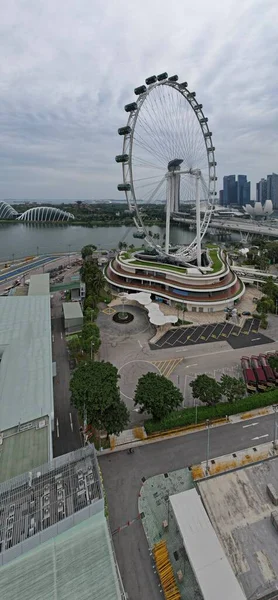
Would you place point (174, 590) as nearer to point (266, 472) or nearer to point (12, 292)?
point (266, 472)

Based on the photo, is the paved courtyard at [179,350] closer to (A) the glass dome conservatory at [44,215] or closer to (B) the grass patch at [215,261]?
(B) the grass patch at [215,261]

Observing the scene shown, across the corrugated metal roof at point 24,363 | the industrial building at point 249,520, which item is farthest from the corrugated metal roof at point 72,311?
the industrial building at point 249,520

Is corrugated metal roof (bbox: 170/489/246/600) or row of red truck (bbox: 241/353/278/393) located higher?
row of red truck (bbox: 241/353/278/393)

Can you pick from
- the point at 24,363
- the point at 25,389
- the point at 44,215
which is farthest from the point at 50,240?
the point at 25,389

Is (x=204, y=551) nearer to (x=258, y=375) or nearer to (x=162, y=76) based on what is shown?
(x=258, y=375)

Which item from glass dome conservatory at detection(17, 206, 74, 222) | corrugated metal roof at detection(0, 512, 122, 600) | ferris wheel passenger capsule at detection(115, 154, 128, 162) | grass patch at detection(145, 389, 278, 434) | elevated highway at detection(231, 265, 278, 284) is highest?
glass dome conservatory at detection(17, 206, 74, 222)

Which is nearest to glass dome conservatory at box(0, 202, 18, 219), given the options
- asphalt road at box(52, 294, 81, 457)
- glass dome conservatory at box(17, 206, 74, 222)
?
glass dome conservatory at box(17, 206, 74, 222)

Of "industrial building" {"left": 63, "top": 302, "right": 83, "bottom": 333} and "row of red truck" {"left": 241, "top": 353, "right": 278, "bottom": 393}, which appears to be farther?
"industrial building" {"left": 63, "top": 302, "right": 83, "bottom": 333}

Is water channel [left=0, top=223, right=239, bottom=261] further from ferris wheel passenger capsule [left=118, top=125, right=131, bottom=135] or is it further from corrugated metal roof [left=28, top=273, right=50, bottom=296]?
ferris wheel passenger capsule [left=118, top=125, right=131, bottom=135]
